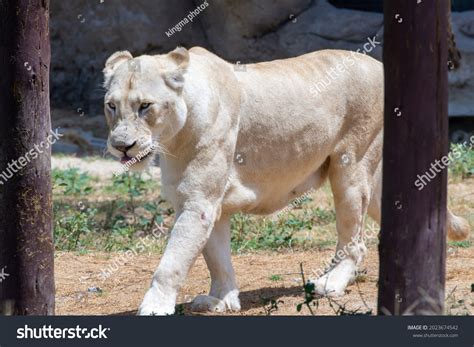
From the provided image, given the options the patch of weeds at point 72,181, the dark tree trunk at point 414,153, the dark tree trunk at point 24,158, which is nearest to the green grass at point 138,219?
the patch of weeds at point 72,181

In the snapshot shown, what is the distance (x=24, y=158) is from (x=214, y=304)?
1.89m

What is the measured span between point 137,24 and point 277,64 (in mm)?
8754

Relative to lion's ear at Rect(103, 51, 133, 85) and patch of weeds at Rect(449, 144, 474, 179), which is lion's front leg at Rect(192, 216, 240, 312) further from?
patch of weeds at Rect(449, 144, 474, 179)

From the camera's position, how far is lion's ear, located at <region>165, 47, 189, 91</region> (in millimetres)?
6539

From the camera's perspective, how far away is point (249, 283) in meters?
8.00

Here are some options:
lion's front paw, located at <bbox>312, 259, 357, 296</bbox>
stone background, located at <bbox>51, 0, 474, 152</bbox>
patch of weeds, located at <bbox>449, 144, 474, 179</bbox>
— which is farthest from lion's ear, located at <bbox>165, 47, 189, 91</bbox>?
stone background, located at <bbox>51, 0, 474, 152</bbox>

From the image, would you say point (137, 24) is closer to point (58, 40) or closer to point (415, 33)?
point (58, 40)

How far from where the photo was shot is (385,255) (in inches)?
196

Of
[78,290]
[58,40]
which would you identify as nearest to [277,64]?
[78,290]

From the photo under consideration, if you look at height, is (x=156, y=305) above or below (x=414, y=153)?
below

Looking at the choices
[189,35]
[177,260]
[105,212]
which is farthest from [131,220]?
[189,35]

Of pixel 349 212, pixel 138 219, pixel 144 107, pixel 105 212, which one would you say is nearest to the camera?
pixel 144 107

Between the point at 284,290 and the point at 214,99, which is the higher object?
the point at 214,99

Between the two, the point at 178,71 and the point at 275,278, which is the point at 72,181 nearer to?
the point at 275,278
